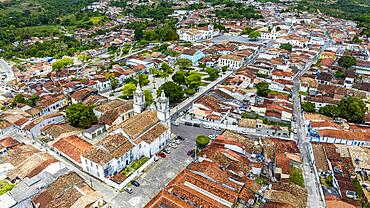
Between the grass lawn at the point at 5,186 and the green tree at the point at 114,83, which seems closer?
the grass lawn at the point at 5,186

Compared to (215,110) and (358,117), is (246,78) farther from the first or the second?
(358,117)

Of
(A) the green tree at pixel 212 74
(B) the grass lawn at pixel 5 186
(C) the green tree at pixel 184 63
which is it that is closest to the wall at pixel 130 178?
(B) the grass lawn at pixel 5 186

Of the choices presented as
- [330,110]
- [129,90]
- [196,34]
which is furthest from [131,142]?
[196,34]

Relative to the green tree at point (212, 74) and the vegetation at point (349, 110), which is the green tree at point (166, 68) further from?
the vegetation at point (349, 110)

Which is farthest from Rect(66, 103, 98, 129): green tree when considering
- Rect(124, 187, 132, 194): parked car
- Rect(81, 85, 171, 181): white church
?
Rect(124, 187, 132, 194): parked car

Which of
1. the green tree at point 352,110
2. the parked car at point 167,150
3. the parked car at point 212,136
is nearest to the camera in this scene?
the parked car at point 167,150

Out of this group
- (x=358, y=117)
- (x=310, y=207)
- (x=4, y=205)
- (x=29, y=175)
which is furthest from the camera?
(x=358, y=117)

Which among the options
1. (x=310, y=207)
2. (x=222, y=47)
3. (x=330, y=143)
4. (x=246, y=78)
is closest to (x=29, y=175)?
(x=310, y=207)
